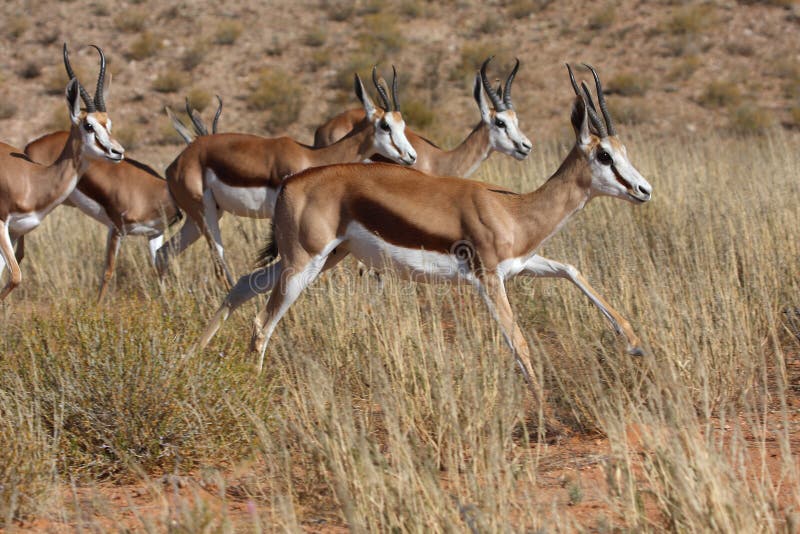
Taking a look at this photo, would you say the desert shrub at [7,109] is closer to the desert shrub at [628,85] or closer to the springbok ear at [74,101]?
the desert shrub at [628,85]

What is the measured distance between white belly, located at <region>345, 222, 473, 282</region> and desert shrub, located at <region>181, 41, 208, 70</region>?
72.9 ft

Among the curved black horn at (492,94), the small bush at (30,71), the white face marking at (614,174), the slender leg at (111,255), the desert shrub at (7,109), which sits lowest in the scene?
the desert shrub at (7,109)

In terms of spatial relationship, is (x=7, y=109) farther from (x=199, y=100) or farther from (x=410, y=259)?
(x=410, y=259)

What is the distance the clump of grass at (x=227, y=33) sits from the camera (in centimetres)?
2783

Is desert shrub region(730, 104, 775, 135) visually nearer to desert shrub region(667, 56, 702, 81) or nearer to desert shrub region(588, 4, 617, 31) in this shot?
desert shrub region(667, 56, 702, 81)

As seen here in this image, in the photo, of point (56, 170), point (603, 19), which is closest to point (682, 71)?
point (603, 19)

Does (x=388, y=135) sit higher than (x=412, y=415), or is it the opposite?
(x=388, y=135)

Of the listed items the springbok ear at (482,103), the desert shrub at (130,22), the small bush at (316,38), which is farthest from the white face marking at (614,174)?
the desert shrub at (130,22)

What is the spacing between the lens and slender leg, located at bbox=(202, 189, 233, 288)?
8.38 metres

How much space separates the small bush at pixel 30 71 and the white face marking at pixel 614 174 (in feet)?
76.5

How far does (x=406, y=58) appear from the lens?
87.4 ft

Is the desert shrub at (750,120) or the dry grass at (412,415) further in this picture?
the desert shrub at (750,120)

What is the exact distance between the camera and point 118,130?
22.8 metres

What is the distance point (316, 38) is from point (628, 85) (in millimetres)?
9256
